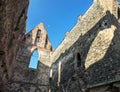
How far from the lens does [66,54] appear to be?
1239 cm

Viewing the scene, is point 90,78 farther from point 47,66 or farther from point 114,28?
point 47,66

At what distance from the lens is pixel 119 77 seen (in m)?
A: 6.58

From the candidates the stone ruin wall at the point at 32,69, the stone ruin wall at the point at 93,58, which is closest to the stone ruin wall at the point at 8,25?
the stone ruin wall at the point at 93,58

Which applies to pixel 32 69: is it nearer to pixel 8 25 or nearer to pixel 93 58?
pixel 93 58

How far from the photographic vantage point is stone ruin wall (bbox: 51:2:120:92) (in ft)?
23.4

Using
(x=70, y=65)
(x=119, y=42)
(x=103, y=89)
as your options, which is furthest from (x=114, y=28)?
(x=70, y=65)

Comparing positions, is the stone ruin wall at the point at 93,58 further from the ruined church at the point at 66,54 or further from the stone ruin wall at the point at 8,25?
the stone ruin wall at the point at 8,25

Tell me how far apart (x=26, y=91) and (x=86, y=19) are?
682 cm

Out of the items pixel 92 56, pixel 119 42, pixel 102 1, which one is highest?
pixel 102 1

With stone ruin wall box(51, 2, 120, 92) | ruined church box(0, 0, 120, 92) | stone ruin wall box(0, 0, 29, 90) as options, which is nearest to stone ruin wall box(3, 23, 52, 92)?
ruined church box(0, 0, 120, 92)

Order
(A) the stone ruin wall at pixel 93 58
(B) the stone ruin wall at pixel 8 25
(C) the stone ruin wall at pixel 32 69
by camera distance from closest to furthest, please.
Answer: (B) the stone ruin wall at pixel 8 25 < (A) the stone ruin wall at pixel 93 58 < (C) the stone ruin wall at pixel 32 69

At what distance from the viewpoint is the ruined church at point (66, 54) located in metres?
6.43

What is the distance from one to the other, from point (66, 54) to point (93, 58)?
4216mm

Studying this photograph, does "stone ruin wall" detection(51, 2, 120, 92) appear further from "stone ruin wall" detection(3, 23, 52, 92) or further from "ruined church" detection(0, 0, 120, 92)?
"stone ruin wall" detection(3, 23, 52, 92)
